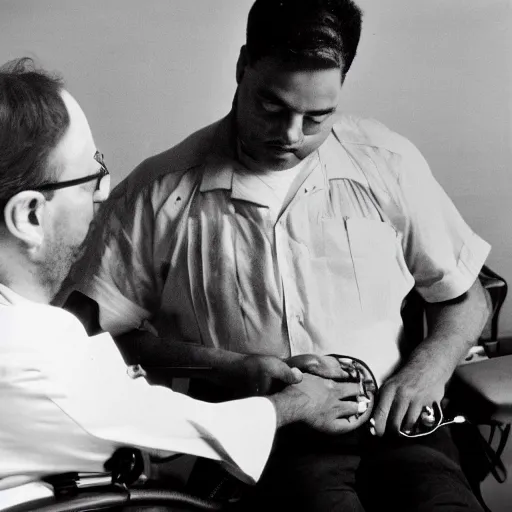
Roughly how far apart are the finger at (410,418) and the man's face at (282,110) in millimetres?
482

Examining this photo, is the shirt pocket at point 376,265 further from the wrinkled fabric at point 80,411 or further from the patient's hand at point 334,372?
the wrinkled fabric at point 80,411

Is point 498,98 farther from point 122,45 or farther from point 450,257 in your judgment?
point 122,45

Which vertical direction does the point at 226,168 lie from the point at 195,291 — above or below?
above

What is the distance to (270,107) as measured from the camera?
1248 millimetres

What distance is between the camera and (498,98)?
4.56 feet

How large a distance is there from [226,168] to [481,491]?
76 centimetres

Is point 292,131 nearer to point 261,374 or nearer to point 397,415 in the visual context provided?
point 261,374

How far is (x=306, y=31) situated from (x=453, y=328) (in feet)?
1.97

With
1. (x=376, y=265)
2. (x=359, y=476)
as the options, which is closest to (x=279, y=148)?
(x=376, y=265)

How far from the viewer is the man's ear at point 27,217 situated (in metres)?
1.09

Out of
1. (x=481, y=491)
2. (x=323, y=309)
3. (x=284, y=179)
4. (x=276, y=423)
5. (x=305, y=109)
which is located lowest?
(x=481, y=491)

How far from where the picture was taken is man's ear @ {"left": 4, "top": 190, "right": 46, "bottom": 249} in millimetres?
1092

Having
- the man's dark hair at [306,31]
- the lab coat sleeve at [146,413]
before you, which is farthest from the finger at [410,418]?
the man's dark hair at [306,31]

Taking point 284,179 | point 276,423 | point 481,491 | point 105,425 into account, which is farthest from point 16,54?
point 481,491
